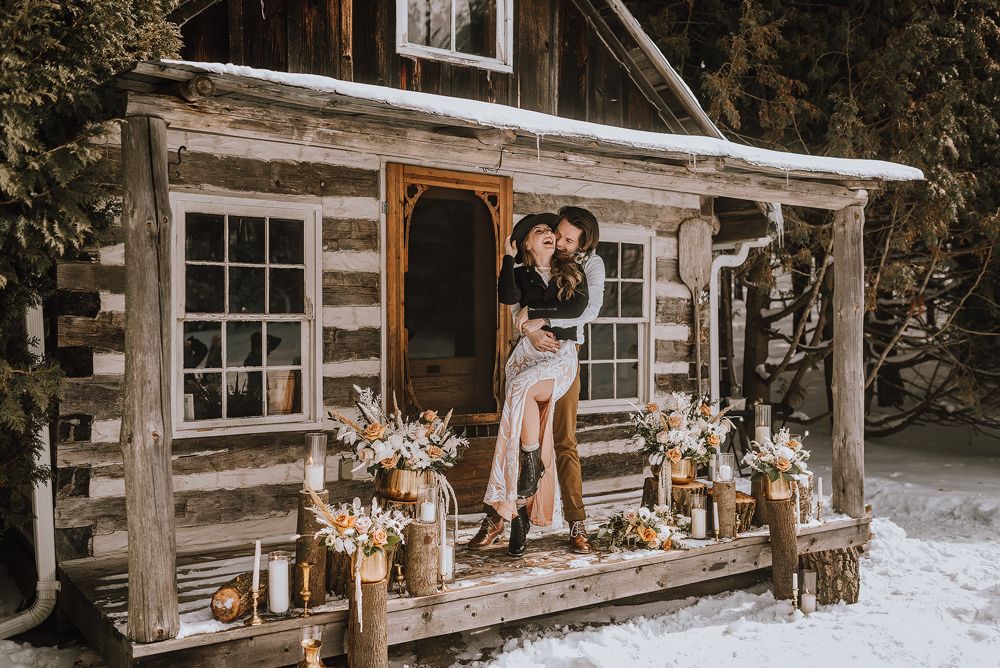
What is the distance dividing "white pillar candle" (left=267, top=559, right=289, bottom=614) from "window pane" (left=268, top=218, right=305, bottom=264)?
261 centimetres

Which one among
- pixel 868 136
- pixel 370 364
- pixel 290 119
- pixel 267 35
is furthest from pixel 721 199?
pixel 290 119

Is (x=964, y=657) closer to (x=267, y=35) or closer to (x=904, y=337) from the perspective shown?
(x=267, y=35)

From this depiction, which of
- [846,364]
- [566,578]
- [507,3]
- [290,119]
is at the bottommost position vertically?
[566,578]

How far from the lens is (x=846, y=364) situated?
6.28 meters

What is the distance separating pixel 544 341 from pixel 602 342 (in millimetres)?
2890

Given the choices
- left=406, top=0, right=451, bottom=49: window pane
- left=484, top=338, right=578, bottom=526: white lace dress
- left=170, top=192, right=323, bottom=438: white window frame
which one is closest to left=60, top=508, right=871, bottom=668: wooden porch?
left=484, top=338, right=578, bottom=526: white lace dress

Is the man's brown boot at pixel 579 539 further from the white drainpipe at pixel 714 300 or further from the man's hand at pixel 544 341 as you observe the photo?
the white drainpipe at pixel 714 300

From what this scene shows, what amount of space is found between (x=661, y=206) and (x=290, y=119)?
15.4 ft

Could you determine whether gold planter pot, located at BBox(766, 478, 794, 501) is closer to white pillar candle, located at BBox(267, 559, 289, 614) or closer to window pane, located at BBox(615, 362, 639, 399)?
window pane, located at BBox(615, 362, 639, 399)

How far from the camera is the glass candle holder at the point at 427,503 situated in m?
4.22

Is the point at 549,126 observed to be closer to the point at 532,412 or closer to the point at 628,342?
the point at 532,412

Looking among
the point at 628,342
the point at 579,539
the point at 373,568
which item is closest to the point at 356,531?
the point at 373,568

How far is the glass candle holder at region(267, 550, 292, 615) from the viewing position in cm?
387

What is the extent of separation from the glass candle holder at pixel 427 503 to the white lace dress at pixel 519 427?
67 centimetres
